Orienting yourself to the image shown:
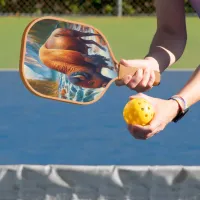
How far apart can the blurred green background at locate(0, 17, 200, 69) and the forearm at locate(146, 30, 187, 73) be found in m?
5.02

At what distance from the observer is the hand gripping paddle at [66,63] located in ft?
7.43

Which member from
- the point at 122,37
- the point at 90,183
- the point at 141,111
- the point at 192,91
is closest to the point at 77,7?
the point at 122,37

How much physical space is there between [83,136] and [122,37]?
13.4 ft

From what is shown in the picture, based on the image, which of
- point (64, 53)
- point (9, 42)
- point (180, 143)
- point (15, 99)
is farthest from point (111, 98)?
point (64, 53)

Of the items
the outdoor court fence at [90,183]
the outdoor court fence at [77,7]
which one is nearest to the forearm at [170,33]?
the outdoor court fence at [90,183]

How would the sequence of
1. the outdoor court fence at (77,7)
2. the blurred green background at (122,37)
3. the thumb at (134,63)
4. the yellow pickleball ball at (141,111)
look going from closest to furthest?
the yellow pickleball ball at (141,111) → the thumb at (134,63) → the blurred green background at (122,37) → the outdoor court fence at (77,7)

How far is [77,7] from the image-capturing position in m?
11.4

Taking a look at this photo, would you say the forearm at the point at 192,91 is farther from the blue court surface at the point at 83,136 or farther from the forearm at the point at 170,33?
the blue court surface at the point at 83,136

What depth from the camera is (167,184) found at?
337 cm

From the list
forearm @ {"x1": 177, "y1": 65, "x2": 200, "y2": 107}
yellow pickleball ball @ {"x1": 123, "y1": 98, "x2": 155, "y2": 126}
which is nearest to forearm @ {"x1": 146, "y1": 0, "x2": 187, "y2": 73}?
forearm @ {"x1": 177, "y1": 65, "x2": 200, "y2": 107}

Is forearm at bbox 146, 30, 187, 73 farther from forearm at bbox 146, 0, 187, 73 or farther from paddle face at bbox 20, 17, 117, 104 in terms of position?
paddle face at bbox 20, 17, 117, 104

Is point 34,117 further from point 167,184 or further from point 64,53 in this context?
point 64,53

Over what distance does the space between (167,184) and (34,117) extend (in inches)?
96.8

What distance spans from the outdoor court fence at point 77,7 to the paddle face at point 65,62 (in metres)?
8.89
